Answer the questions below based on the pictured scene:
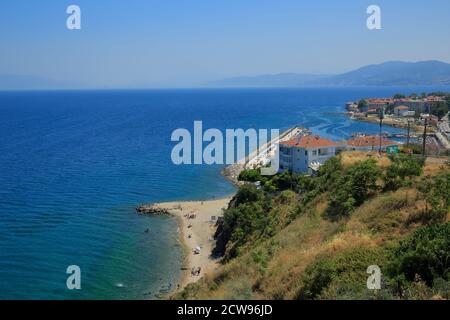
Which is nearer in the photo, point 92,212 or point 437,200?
point 437,200

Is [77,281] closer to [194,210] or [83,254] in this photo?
[83,254]
